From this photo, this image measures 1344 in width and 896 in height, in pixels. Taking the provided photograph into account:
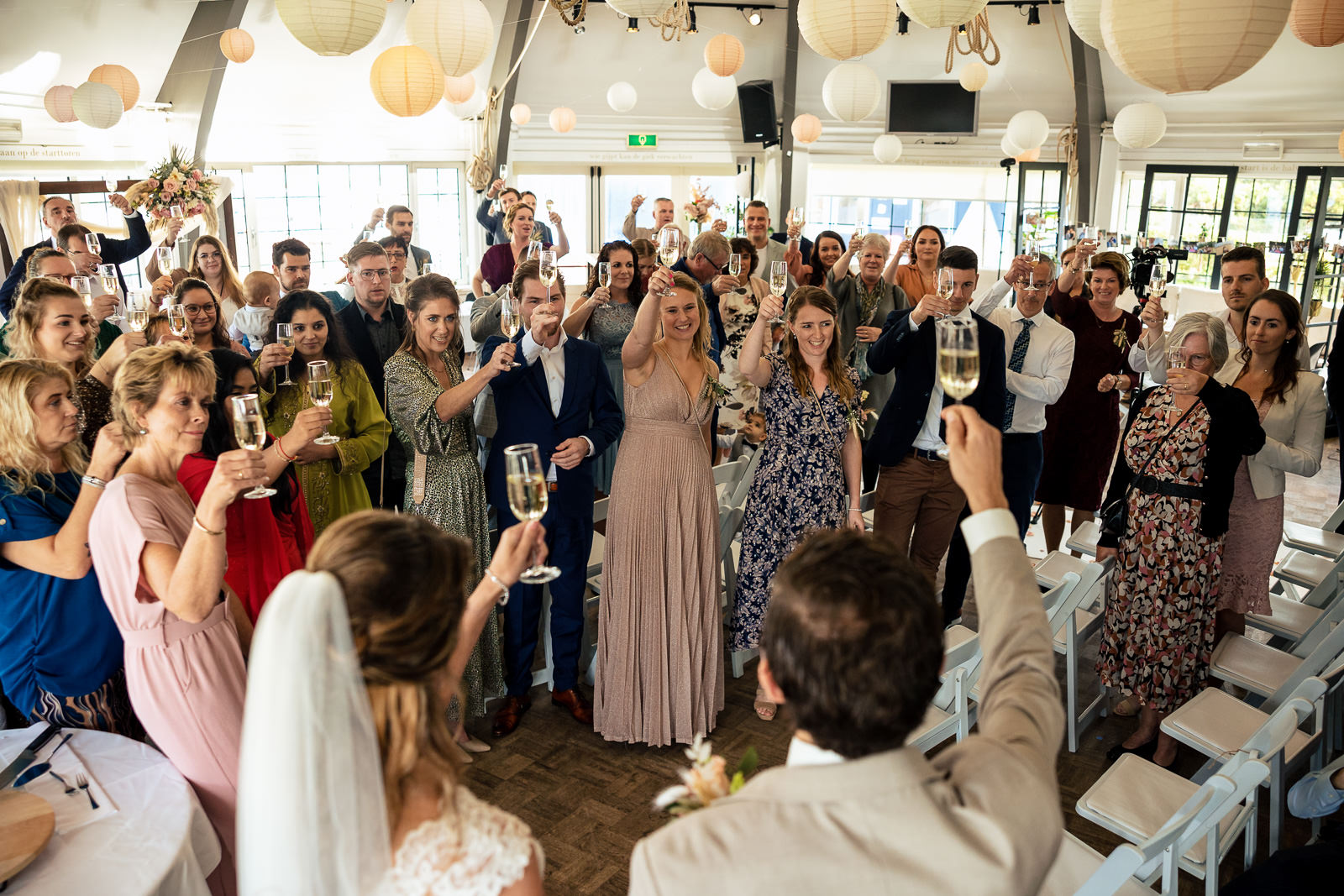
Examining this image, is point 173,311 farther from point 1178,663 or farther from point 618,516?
point 1178,663

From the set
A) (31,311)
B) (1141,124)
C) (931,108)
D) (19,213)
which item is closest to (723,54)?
(1141,124)

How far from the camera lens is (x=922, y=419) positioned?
3.86 meters

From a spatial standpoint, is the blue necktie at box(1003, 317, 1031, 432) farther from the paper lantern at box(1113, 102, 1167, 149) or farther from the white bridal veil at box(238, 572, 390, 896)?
the paper lantern at box(1113, 102, 1167, 149)

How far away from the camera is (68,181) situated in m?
8.27

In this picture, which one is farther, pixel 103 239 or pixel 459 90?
pixel 459 90

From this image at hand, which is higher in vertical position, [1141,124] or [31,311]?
[1141,124]

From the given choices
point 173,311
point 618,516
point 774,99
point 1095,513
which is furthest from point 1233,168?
point 173,311

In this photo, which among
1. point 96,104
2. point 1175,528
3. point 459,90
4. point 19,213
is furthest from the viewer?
point 459,90

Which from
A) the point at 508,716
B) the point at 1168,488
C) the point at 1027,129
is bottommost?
the point at 508,716

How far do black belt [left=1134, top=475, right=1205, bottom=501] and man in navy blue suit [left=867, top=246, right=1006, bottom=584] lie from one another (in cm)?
63

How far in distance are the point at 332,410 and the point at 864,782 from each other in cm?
268

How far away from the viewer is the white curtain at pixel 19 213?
7.60 metres

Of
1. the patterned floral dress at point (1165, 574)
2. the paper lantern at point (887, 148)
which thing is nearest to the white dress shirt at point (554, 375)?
the patterned floral dress at point (1165, 574)

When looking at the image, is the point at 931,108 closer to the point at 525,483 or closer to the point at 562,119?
the point at 562,119
